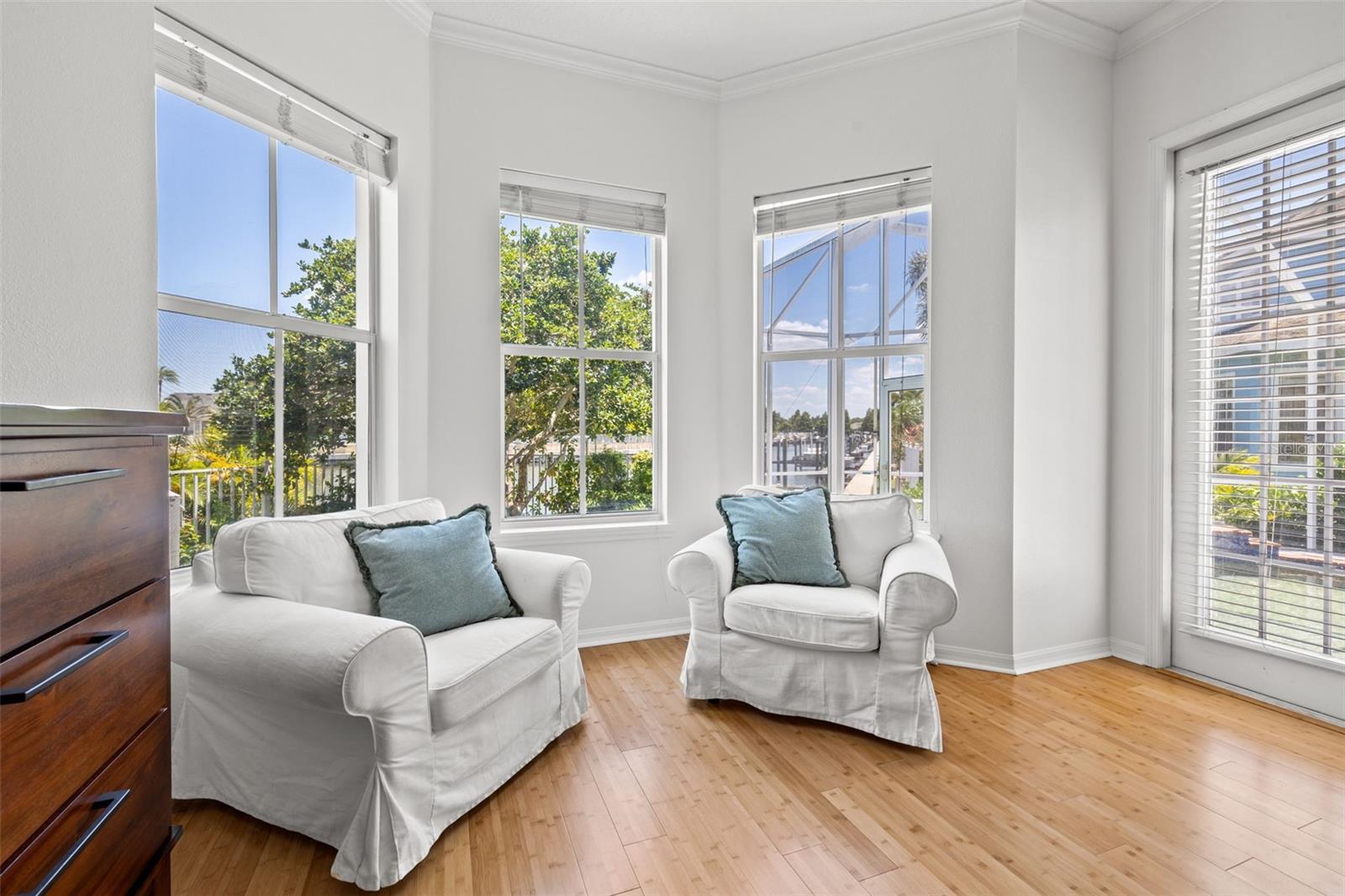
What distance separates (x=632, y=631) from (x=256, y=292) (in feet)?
7.58

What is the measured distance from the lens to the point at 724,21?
10.4 feet

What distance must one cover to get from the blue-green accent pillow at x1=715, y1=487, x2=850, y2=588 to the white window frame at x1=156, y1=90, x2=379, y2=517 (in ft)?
5.34

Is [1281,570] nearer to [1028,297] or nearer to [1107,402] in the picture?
[1107,402]

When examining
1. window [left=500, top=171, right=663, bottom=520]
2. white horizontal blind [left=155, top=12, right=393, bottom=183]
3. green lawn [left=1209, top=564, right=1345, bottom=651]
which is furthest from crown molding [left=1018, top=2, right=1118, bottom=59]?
white horizontal blind [left=155, top=12, right=393, bottom=183]

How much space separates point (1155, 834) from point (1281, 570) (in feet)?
5.07

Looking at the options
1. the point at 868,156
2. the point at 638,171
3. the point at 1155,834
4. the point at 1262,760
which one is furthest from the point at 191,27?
the point at 1262,760

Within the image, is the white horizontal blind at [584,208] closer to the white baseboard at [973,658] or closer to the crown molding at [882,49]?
the crown molding at [882,49]

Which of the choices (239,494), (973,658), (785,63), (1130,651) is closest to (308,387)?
(239,494)

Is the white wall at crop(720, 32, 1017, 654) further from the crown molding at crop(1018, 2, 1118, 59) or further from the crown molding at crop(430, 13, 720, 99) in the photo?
the crown molding at crop(430, 13, 720, 99)

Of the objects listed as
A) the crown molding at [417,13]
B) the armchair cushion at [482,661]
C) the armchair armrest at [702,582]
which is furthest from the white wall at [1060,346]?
the crown molding at [417,13]

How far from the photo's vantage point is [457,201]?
10.5ft

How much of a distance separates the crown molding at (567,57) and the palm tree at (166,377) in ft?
6.36

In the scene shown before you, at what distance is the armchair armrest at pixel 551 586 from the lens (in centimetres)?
243

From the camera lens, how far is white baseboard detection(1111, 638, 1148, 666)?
3186mm
